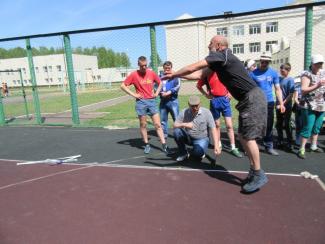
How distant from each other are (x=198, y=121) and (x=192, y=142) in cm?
46

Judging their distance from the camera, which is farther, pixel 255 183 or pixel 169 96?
pixel 169 96

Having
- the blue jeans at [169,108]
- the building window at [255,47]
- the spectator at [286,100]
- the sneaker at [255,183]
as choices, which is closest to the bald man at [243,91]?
the sneaker at [255,183]

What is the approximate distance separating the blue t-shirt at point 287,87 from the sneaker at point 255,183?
91.4 inches

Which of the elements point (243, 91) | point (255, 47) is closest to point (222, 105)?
point (243, 91)

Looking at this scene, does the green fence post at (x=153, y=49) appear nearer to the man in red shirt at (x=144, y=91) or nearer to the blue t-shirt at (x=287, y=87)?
the man in red shirt at (x=144, y=91)

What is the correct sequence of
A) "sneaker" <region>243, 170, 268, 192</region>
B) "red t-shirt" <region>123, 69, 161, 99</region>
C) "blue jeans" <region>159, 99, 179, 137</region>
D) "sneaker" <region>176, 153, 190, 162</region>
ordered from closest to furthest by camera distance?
"sneaker" <region>243, 170, 268, 192</region>, "sneaker" <region>176, 153, 190, 162</region>, "red t-shirt" <region>123, 69, 161, 99</region>, "blue jeans" <region>159, 99, 179, 137</region>

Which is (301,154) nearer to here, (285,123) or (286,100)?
(285,123)

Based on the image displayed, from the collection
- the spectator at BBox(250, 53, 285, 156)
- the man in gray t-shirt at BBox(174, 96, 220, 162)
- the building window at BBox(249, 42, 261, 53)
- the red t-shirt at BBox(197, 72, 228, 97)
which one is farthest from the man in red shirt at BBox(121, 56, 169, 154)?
the building window at BBox(249, 42, 261, 53)

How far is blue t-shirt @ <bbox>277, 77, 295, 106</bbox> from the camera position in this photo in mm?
5660

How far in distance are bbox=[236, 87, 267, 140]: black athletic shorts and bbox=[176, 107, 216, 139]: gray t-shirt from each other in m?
1.14

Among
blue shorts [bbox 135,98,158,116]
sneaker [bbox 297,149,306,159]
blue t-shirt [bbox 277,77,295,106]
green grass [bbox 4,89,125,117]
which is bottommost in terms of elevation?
green grass [bbox 4,89,125,117]

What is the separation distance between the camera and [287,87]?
5.70 meters

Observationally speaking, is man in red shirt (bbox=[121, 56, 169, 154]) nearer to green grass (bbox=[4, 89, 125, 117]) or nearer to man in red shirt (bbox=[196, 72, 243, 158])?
man in red shirt (bbox=[196, 72, 243, 158])

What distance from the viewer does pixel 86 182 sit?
15.5 feet
